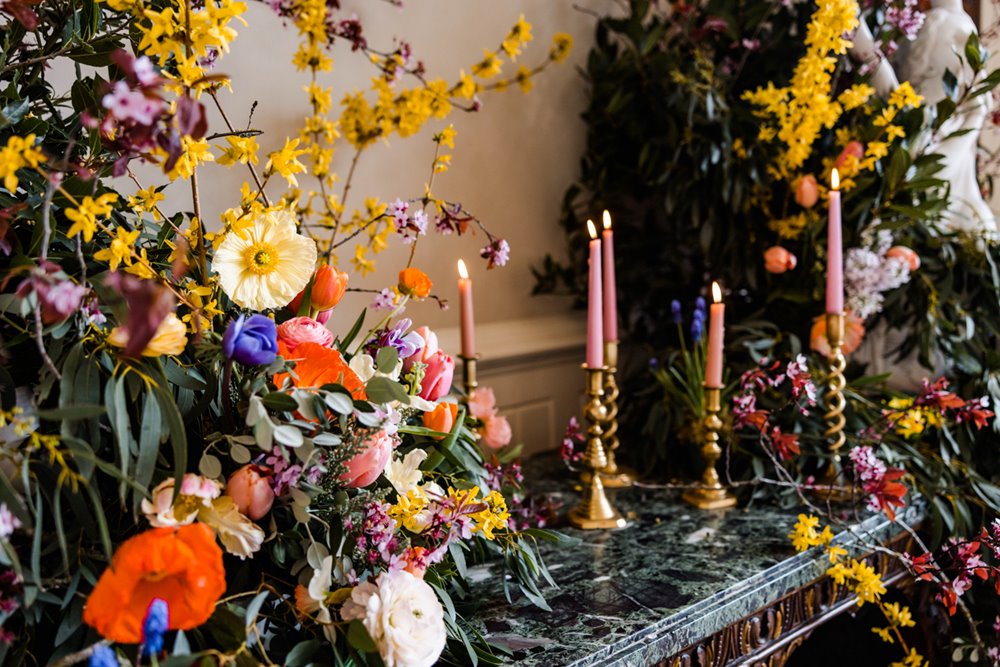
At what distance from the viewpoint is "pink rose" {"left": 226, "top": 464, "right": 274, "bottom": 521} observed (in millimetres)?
635

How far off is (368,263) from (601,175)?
0.62 metres

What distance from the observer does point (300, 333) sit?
0.72 m

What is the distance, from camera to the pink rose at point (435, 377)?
2.81 ft

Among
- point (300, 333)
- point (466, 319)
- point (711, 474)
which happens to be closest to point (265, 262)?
point (300, 333)

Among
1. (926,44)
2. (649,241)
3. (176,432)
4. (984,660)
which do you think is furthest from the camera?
(649,241)

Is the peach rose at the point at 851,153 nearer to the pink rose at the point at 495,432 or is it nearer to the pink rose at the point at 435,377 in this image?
the pink rose at the point at 495,432

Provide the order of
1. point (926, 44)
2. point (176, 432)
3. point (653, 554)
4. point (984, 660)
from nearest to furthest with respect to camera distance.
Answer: point (176, 432) → point (653, 554) → point (984, 660) → point (926, 44)

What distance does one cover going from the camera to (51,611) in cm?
65

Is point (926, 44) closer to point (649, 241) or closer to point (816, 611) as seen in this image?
point (649, 241)

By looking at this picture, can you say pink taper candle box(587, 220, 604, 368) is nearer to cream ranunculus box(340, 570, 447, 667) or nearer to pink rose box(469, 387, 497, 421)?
pink rose box(469, 387, 497, 421)

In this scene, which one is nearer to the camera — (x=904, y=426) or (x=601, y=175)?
(x=904, y=426)

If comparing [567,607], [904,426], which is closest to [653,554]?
[567,607]

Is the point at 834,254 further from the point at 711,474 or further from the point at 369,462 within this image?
the point at 369,462

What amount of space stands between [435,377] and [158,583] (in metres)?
0.36
